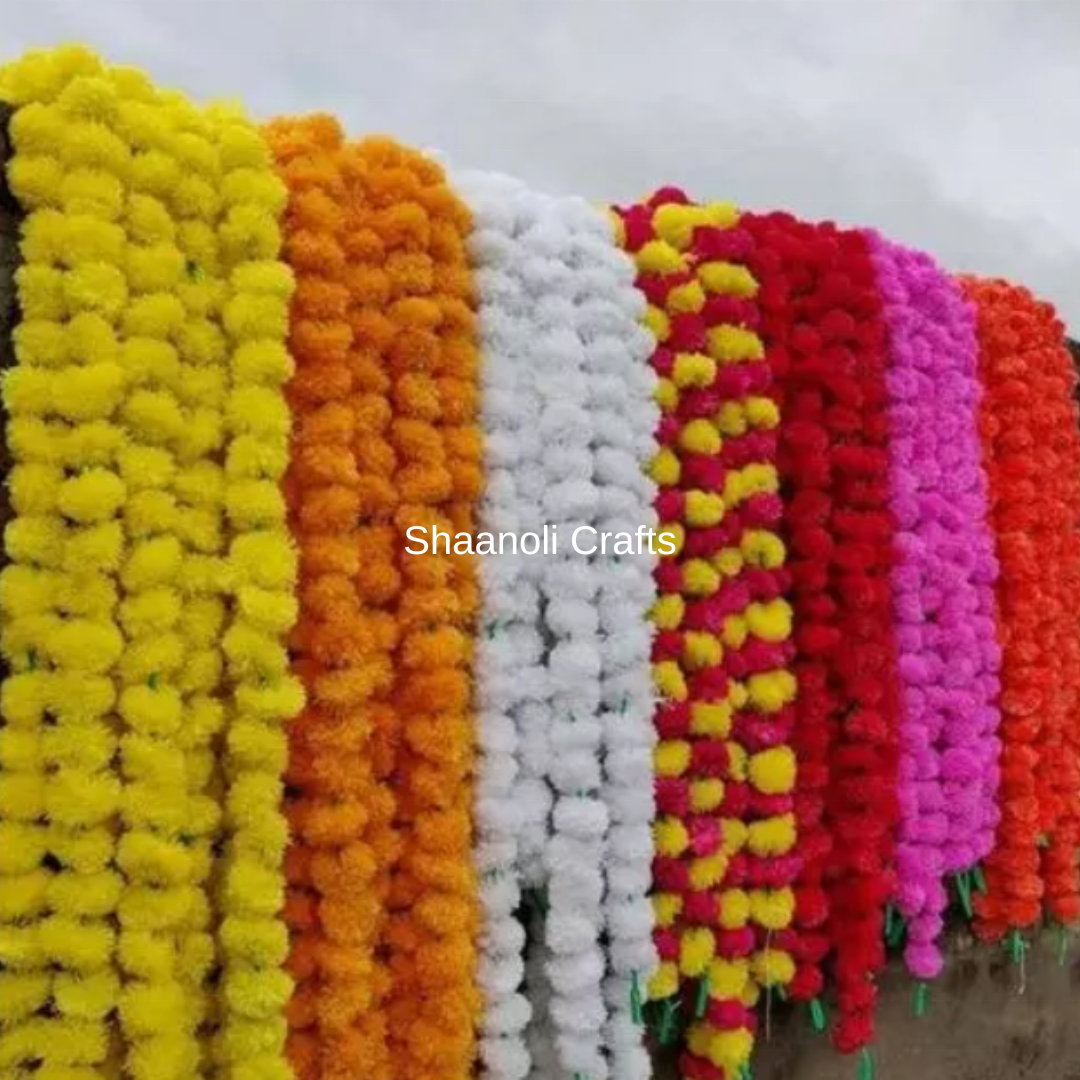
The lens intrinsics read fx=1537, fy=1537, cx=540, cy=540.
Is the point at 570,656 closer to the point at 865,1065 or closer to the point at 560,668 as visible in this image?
the point at 560,668

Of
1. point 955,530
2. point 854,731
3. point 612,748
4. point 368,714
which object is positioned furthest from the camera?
point 955,530

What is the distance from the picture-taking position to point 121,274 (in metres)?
1.00

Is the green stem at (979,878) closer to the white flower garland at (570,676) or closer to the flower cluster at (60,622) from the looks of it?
the white flower garland at (570,676)

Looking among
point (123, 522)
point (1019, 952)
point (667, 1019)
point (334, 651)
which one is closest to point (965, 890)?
point (1019, 952)

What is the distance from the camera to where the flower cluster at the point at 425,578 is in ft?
3.59

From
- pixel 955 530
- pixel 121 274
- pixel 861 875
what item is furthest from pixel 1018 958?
pixel 121 274

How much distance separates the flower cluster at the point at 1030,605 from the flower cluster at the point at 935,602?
0.12 feet

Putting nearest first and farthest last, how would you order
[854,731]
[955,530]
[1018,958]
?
[854,731] → [955,530] → [1018,958]

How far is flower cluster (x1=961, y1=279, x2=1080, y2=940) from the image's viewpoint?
1548 millimetres

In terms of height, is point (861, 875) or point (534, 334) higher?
point (534, 334)

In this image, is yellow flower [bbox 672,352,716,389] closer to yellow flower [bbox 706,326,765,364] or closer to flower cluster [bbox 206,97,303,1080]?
yellow flower [bbox 706,326,765,364]

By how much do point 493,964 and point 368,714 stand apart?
0.22 meters

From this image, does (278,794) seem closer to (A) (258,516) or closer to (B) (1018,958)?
(A) (258,516)

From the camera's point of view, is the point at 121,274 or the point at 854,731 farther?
the point at 854,731
